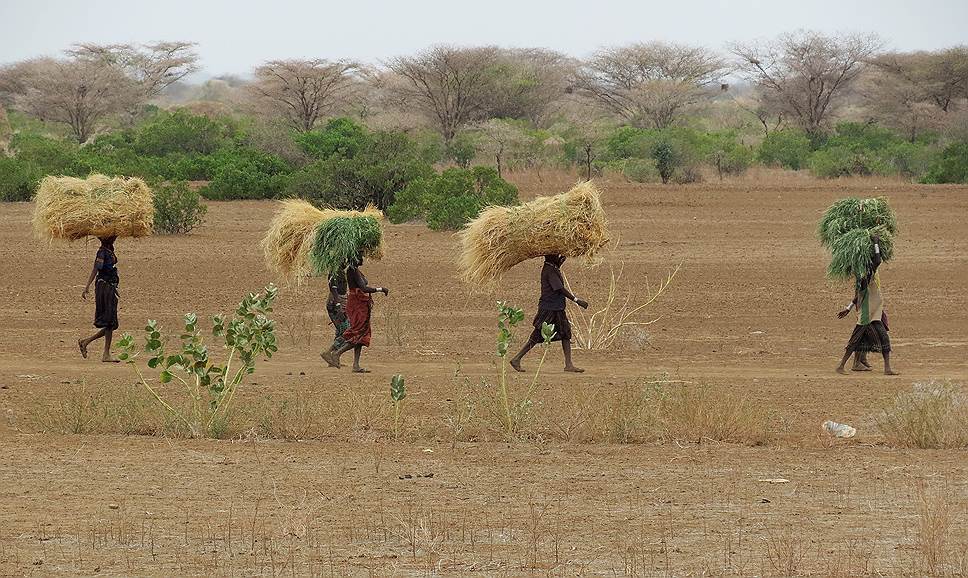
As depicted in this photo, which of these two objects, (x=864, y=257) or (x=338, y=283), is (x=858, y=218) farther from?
(x=338, y=283)

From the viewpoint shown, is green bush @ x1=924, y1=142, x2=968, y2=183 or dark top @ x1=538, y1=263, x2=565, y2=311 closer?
dark top @ x1=538, y1=263, x2=565, y2=311

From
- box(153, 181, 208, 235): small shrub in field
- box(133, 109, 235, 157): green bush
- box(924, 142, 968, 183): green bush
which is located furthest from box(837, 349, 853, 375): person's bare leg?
box(133, 109, 235, 157): green bush

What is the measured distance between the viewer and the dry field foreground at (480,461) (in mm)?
7586

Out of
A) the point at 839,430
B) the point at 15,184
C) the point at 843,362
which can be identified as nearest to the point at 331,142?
the point at 15,184

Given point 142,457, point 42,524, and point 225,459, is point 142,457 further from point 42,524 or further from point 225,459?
point 42,524

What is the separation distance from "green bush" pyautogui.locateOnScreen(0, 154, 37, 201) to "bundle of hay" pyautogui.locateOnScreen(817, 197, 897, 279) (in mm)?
20522

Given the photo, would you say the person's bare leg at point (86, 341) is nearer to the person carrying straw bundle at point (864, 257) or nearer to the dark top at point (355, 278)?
the dark top at point (355, 278)

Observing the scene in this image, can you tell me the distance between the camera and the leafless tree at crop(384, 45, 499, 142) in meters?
50.4

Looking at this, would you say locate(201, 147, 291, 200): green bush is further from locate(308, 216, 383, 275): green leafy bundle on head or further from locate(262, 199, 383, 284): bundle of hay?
locate(308, 216, 383, 275): green leafy bundle on head

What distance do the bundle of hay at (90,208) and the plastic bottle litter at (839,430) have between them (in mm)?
8046

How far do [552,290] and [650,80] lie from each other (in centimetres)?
5082

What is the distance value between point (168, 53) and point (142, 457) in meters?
69.9

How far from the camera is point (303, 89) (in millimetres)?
54094

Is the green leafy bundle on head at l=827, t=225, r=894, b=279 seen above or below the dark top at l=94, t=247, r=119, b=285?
above
